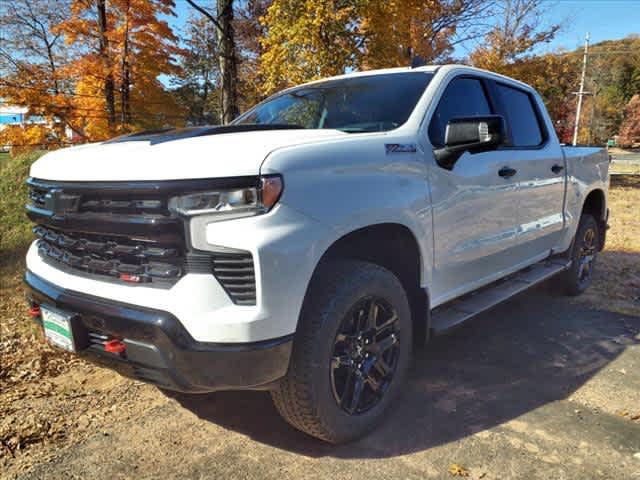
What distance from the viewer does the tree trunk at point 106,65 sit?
15.0 m

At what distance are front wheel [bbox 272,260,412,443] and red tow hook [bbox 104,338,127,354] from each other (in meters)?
0.69

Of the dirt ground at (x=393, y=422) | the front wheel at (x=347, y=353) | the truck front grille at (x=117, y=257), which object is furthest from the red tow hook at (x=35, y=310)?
the front wheel at (x=347, y=353)

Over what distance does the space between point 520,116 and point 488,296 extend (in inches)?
63.8

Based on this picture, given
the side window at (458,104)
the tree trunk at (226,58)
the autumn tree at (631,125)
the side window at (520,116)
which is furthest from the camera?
the autumn tree at (631,125)

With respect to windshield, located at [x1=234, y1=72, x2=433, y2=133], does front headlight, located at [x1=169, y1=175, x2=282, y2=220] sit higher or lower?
lower

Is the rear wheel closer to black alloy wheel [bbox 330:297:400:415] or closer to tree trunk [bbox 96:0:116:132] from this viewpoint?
black alloy wheel [bbox 330:297:400:415]

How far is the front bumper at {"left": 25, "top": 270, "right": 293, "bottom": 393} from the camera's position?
1.94 metres

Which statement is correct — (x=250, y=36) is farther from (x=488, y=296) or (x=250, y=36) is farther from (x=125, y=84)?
(x=488, y=296)

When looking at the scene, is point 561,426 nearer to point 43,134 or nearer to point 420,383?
point 420,383

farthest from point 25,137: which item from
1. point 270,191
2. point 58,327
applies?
point 270,191

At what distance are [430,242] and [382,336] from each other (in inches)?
23.1

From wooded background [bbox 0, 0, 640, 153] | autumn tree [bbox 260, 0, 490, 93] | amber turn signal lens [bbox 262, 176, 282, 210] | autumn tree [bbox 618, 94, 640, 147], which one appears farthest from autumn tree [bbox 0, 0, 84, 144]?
autumn tree [bbox 618, 94, 640, 147]

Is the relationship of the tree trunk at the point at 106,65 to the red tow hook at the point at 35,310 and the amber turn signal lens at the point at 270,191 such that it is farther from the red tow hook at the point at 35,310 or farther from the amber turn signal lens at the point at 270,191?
the amber turn signal lens at the point at 270,191

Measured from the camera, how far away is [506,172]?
11.3 feet
